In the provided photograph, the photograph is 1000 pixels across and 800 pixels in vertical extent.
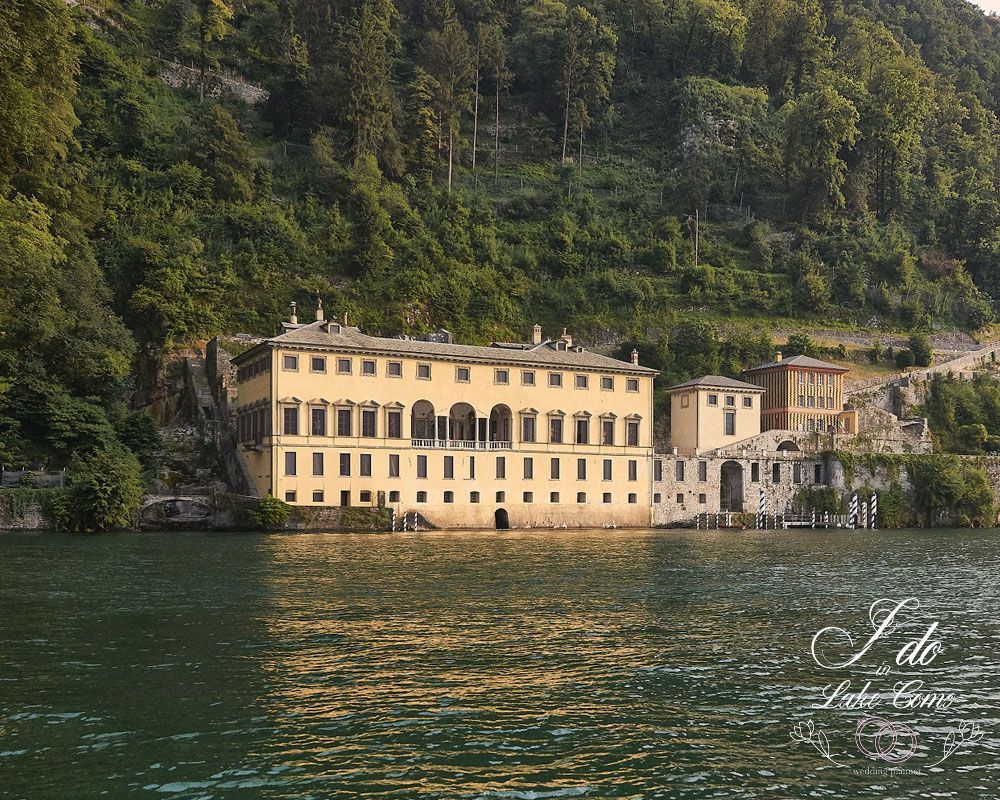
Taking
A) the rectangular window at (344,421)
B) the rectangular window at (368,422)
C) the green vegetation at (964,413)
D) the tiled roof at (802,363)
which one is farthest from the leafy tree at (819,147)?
the rectangular window at (344,421)

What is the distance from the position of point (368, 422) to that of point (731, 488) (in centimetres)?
2841

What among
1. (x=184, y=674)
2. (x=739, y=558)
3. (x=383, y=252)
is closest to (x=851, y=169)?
(x=383, y=252)

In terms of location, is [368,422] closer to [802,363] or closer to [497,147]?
[802,363]

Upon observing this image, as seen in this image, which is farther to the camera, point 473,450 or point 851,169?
point 851,169

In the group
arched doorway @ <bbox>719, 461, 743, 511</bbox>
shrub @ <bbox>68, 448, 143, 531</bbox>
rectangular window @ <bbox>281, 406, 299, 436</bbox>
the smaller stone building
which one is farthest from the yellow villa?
shrub @ <bbox>68, 448, 143, 531</bbox>

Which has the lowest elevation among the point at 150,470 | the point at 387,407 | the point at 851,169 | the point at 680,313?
the point at 150,470

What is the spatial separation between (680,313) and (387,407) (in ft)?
125

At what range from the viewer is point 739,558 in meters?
40.2

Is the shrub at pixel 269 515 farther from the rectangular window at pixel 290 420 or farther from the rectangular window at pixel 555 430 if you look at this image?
the rectangular window at pixel 555 430

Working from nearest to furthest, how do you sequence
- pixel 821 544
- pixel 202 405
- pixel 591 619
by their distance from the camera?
pixel 591 619 → pixel 821 544 → pixel 202 405

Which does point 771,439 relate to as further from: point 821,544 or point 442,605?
point 442,605

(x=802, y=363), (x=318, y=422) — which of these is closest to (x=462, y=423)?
(x=318, y=422)

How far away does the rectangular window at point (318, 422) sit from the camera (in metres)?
56.5

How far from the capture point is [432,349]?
198 ft
